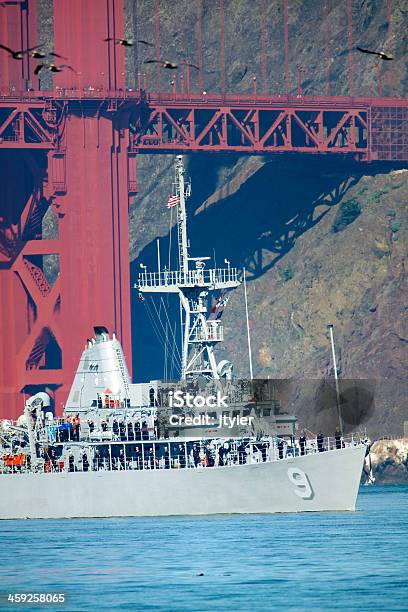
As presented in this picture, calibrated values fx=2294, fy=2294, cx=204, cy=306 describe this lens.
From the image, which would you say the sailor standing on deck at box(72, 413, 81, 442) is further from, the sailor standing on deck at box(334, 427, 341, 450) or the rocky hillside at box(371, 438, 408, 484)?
the rocky hillside at box(371, 438, 408, 484)

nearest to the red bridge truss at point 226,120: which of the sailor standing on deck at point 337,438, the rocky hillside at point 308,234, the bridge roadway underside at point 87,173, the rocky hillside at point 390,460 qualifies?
the bridge roadway underside at point 87,173

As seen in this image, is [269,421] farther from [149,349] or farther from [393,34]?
[393,34]

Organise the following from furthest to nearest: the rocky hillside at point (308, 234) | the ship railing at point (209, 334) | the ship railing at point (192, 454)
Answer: the rocky hillside at point (308, 234) → the ship railing at point (209, 334) → the ship railing at point (192, 454)

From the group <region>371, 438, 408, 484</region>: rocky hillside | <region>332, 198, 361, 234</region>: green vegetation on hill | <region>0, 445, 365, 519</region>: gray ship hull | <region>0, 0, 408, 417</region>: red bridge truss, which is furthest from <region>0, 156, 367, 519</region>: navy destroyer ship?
<region>332, 198, 361, 234</region>: green vegetation on hill

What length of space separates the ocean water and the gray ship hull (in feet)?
4.83

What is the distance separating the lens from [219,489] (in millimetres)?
104562

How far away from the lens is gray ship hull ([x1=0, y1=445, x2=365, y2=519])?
10375cm

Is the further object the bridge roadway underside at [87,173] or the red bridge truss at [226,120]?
the red bridge truss at [226,120]

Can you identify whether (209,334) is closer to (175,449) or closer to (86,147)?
(175,449)

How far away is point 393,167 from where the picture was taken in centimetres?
16438

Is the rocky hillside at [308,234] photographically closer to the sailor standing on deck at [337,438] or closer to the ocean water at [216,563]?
the sailor standing on deck at [337,438]

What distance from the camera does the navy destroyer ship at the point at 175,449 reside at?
104125 mm

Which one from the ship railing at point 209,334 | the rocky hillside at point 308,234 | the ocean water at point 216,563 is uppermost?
the rocky hillside at point 308,234

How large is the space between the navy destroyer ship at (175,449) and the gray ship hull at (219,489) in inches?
1.8
